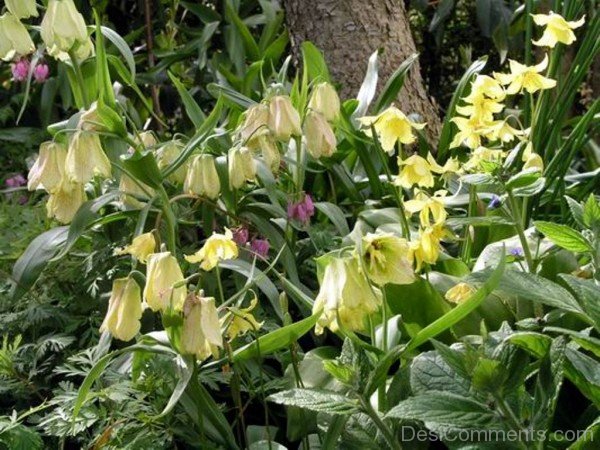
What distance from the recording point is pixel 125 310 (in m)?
1.07

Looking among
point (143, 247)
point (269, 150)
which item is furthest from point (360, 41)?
point (143, 247)

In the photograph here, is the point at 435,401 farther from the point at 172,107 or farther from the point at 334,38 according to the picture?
the point at 172,107

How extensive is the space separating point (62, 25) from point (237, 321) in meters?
0.45

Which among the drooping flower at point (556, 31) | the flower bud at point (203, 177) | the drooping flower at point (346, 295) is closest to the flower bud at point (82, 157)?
the flower bud at point (203, 177)

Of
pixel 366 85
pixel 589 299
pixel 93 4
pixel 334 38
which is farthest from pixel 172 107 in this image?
pixel 589 299

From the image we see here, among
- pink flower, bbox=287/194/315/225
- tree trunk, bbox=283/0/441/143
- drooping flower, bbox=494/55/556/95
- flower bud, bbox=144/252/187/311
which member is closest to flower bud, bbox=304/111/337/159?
pink flower, bbox=287/194/315/225

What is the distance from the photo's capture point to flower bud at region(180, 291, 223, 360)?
102cm

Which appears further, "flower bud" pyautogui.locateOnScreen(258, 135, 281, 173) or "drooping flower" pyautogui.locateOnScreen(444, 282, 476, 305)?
"flower bud" pyautogui.locateOnScreen(258, 135, 281, 173)

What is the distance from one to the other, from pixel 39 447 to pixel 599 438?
2.08 ft

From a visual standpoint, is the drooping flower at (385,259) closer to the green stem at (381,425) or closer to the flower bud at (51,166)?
the green stem at (381,425)

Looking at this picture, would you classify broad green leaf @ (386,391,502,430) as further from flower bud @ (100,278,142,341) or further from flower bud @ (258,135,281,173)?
flower bud @ (258,135,281,173)

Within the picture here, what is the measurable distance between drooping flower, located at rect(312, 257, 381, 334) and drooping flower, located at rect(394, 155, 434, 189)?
1.05 ft

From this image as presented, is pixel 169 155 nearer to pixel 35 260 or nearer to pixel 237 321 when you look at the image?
pixel 35 260

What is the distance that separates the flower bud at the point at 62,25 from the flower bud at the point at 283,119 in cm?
26
